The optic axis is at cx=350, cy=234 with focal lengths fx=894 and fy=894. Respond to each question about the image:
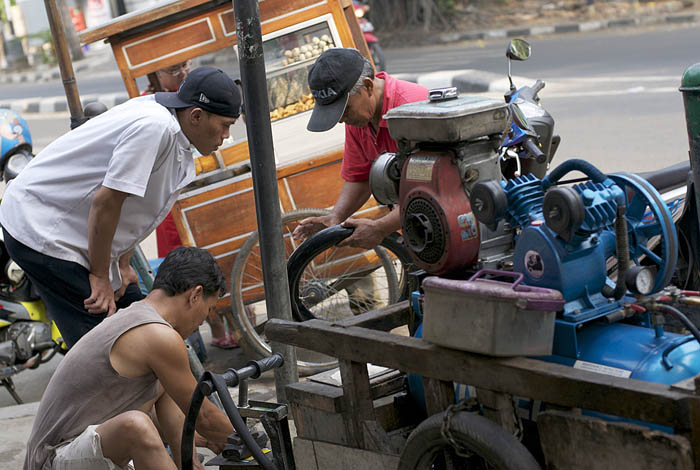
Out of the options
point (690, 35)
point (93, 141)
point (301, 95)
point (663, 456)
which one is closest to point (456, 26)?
point (690, 35)

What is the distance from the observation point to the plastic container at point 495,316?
207cm

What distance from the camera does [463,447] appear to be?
2.18 m

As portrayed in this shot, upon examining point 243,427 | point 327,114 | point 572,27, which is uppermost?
point 327,114

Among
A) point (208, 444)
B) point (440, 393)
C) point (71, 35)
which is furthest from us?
point (71, 35)

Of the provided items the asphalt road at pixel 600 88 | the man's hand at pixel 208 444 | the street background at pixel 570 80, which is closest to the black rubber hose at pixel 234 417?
the man's hand at pixel 208 444

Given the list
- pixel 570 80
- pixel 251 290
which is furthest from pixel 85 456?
pixel 570 80

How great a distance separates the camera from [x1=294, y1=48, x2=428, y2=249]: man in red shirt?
10.2 ft

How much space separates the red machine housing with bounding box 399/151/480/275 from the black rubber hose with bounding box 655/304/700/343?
54 centimetres

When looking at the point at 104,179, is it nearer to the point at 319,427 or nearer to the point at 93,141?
the point at 93,141

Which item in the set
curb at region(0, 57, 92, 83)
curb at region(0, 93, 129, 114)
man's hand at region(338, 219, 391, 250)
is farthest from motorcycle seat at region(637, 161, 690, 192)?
curb at region(0, 57, 92, 83)

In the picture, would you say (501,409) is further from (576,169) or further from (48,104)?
(48,104)

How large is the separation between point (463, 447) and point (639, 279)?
595mm

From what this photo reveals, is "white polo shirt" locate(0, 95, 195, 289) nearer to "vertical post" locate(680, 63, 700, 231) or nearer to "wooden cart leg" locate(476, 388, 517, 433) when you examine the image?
"wooden cart leg" locate(476, 388, 517, 433)

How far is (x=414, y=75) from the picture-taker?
476 inches
